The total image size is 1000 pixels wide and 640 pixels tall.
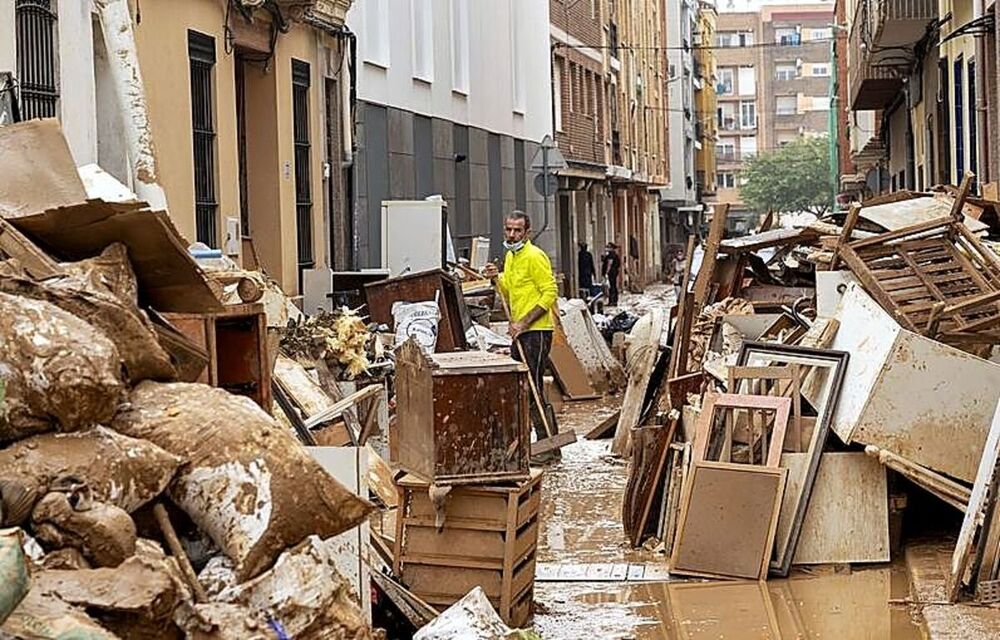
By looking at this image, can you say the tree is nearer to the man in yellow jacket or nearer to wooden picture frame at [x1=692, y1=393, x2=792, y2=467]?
the man in yellow jacket

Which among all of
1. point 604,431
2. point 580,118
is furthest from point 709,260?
point 580,118

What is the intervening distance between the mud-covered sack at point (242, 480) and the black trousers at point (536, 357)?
7.97m

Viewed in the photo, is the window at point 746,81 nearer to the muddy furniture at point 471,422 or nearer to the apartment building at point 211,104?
the apartment building at point 211,104

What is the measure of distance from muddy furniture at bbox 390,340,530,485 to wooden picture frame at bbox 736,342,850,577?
1.67 metres

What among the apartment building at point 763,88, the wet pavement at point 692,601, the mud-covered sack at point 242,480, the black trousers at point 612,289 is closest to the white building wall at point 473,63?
the black trousers at point 612,289

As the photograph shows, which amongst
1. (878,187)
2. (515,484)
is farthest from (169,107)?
(878,187)

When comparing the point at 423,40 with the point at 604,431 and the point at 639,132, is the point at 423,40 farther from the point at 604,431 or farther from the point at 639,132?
the point at 639,132

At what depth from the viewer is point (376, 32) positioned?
70.4ft

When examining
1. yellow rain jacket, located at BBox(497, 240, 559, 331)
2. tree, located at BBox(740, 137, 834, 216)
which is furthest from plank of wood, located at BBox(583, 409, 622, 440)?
tree, located at BBox(740, 137, 834, 216)

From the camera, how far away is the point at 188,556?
16.3 feet

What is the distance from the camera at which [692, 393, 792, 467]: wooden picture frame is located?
894 centimetres

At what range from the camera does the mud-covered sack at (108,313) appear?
5.16 meters

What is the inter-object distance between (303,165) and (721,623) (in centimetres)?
1108

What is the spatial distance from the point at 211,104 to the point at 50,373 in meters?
10.8
